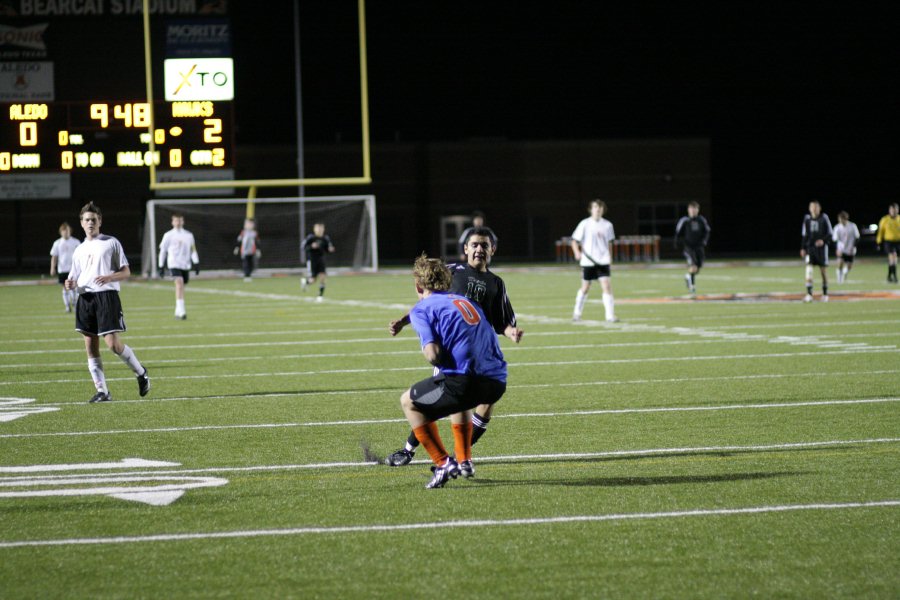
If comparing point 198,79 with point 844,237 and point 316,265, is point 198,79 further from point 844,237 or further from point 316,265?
point 844,237

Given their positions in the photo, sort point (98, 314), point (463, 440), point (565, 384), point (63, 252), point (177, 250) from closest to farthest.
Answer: point (463, 440) → point (98, 314) → point (565, 384) → point (177, 250) → point (63, 252)

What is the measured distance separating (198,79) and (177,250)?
7.76 meters

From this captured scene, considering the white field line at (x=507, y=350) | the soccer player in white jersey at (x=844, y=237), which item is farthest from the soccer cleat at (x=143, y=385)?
the soccer player in white jersey at (x=844, y=237)

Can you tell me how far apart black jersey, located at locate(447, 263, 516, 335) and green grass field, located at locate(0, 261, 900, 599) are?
859 mm

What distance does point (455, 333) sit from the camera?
6902 millimetres

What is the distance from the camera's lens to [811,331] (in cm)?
1705

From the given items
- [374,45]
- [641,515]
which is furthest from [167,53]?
[641,515]

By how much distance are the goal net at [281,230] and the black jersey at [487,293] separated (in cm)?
3648

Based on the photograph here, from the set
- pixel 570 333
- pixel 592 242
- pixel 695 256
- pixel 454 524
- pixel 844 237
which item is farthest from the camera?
pixel 844 237

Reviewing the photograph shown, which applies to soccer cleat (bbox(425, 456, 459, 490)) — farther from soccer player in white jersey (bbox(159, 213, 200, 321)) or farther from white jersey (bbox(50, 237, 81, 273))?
white jersey (bbox(50, 237, 81, 273))

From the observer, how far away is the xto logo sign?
28359 mm

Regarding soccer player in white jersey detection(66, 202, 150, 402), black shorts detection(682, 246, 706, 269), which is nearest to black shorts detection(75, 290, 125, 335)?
soccer player in white jersey detection(66, 202, 150, 402)

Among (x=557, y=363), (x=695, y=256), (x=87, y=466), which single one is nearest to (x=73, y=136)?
(x=695, y=256)

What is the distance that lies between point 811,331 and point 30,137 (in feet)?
67.9
